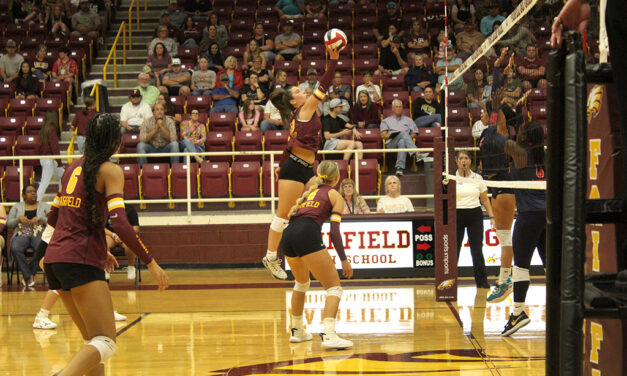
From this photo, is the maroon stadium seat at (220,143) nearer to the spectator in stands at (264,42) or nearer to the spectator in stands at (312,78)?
the spectator in stands at (312,78)

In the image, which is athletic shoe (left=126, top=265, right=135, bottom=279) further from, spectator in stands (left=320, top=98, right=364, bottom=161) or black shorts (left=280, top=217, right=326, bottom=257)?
black shorts (left=280, top=217, right=326, bottom=257)

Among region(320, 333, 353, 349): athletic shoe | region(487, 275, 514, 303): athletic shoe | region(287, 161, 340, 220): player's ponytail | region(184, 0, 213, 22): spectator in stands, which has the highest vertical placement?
region(184, 0, 213, 22): spectator in stands

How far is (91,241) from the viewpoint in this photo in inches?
172

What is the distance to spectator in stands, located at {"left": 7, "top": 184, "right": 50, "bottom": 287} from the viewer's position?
1128cm

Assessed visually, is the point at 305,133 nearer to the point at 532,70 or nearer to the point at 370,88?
the point at 532,70

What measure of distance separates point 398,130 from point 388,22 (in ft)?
16.1

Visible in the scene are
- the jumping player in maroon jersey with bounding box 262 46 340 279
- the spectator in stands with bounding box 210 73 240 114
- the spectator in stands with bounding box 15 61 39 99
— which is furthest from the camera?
the spectator in stands with bounding box 15 61 39 99

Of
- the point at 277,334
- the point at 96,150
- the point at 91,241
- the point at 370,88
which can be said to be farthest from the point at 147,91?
the point at 91,241

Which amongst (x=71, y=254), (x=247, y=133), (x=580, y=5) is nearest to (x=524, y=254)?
(x=71, y=254)

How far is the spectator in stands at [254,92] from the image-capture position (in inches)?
567

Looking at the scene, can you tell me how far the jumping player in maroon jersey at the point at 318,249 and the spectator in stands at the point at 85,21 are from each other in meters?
13.0

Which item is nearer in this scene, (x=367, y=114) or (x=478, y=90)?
(x=478, y=90)

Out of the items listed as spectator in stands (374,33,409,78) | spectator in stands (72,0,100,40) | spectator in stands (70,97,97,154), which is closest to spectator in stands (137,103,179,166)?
spectator in stands (70,97,97,154)

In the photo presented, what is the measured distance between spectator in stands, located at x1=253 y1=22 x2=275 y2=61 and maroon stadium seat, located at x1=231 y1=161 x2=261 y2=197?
4.12 meters
